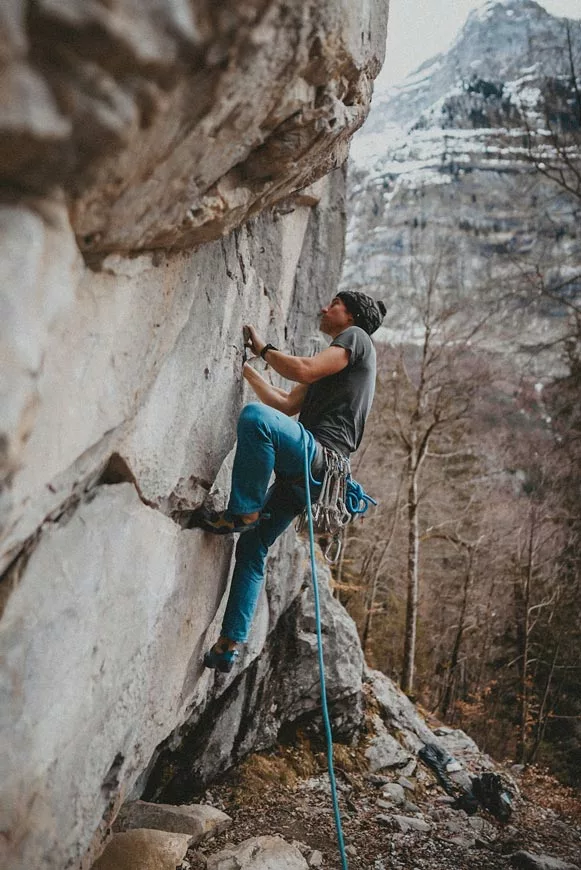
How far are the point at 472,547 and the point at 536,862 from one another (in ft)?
34.7

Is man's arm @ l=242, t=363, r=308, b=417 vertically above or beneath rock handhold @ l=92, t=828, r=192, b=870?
above

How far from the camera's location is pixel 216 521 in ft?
9.68

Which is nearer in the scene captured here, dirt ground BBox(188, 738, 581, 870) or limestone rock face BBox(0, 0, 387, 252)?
limestone rock face BBox(0, 0, 387, 252)

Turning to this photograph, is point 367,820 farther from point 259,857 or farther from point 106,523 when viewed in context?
point 106,523

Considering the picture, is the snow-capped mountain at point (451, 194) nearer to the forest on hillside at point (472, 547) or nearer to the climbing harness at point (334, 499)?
the forest on hillside at point (472, 547)

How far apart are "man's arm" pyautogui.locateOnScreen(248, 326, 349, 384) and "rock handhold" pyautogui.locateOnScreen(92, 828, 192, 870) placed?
2.50m

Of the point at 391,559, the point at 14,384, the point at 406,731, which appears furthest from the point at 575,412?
the point at 14,384

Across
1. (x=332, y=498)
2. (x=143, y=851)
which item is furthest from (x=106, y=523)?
(x=143, y=851)

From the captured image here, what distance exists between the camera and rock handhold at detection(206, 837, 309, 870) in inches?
112

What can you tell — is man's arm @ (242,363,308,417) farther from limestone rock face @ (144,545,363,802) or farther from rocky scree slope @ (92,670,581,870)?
rocky scree slope @ (92,670,581,870)

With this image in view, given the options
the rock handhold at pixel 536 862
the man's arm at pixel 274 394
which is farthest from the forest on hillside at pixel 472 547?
the man's arm at pixel 274 394

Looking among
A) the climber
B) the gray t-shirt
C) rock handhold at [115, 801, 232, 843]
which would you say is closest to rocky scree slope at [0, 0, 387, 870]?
the climber

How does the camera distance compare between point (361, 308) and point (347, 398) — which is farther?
point (361, 308)

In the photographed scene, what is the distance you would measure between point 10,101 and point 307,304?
3.67 m
